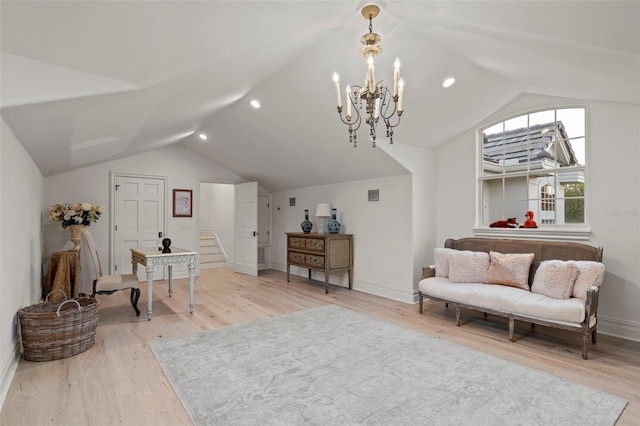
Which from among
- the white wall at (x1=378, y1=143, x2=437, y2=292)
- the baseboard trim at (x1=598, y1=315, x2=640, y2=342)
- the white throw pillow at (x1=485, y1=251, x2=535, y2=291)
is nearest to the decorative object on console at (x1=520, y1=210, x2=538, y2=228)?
the white throw pillow at (x1=485, y1=251, x2=535, y2=291)

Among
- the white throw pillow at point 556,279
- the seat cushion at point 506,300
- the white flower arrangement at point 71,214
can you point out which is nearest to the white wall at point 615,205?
the white throw pillow at point 556,279

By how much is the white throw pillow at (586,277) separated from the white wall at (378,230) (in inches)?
78.0

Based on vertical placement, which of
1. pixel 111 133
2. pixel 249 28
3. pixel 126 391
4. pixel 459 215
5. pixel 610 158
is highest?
pixel 249 28

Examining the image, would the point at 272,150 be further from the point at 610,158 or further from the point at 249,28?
the point at 610,158

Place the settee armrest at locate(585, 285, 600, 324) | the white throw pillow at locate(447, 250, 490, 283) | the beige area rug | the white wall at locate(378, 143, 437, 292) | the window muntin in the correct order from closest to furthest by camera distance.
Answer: the beige area rug → the settee armrest at locate(585, 285, 600, 324) → the window muntin → the white throw pillow at locate(447, 250, 490, 283) → the white wall at locate(378, 143, 437, 292)

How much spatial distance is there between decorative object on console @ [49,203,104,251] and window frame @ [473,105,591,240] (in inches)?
225

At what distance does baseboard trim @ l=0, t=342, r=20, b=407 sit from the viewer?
2274mm

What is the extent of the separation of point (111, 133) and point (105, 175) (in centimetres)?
278

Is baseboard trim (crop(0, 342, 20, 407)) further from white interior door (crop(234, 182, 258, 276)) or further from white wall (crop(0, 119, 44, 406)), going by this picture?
white interior door (crop(234, 182, 258, 276))

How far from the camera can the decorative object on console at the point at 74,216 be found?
5012 millimetres

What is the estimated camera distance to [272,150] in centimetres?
568

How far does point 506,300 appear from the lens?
338cm

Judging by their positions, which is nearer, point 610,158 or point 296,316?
point 610,158

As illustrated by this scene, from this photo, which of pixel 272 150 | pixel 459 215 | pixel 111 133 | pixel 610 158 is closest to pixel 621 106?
pixel 610 158
